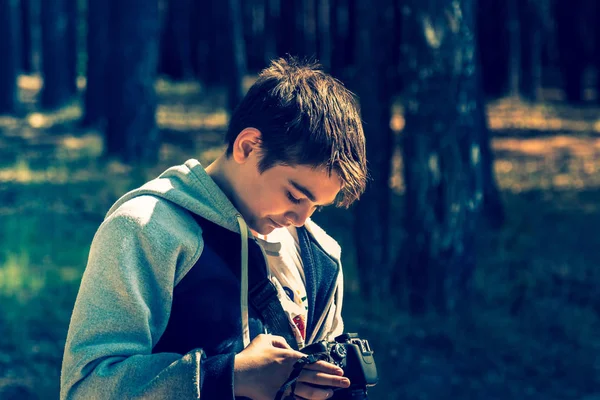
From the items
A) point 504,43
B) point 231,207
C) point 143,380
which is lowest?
point 143,380

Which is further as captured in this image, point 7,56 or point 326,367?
point 7,56

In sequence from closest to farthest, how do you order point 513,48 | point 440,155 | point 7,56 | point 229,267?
point 229,267, point 440,155, point 7,56, point 513,48

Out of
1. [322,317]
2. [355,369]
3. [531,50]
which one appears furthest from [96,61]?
[355,369]

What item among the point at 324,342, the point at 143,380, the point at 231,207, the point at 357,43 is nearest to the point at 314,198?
the point at 231,207

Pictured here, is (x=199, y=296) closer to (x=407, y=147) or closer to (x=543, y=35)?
(x=407, y=147)

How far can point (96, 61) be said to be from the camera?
50.8ft

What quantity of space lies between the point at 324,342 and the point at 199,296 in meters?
0.30

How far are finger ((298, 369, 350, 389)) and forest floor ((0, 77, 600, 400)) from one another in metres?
3.09

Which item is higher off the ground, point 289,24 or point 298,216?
point 289,24

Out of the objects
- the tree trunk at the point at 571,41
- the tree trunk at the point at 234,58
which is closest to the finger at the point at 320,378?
the tree trunk at the point at 234,58

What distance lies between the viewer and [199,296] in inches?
73.9

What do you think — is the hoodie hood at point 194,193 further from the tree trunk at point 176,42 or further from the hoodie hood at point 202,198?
the tree trunk at point 176,42

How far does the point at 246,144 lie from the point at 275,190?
125mm

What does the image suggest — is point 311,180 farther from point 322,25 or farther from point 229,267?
point 322,25
